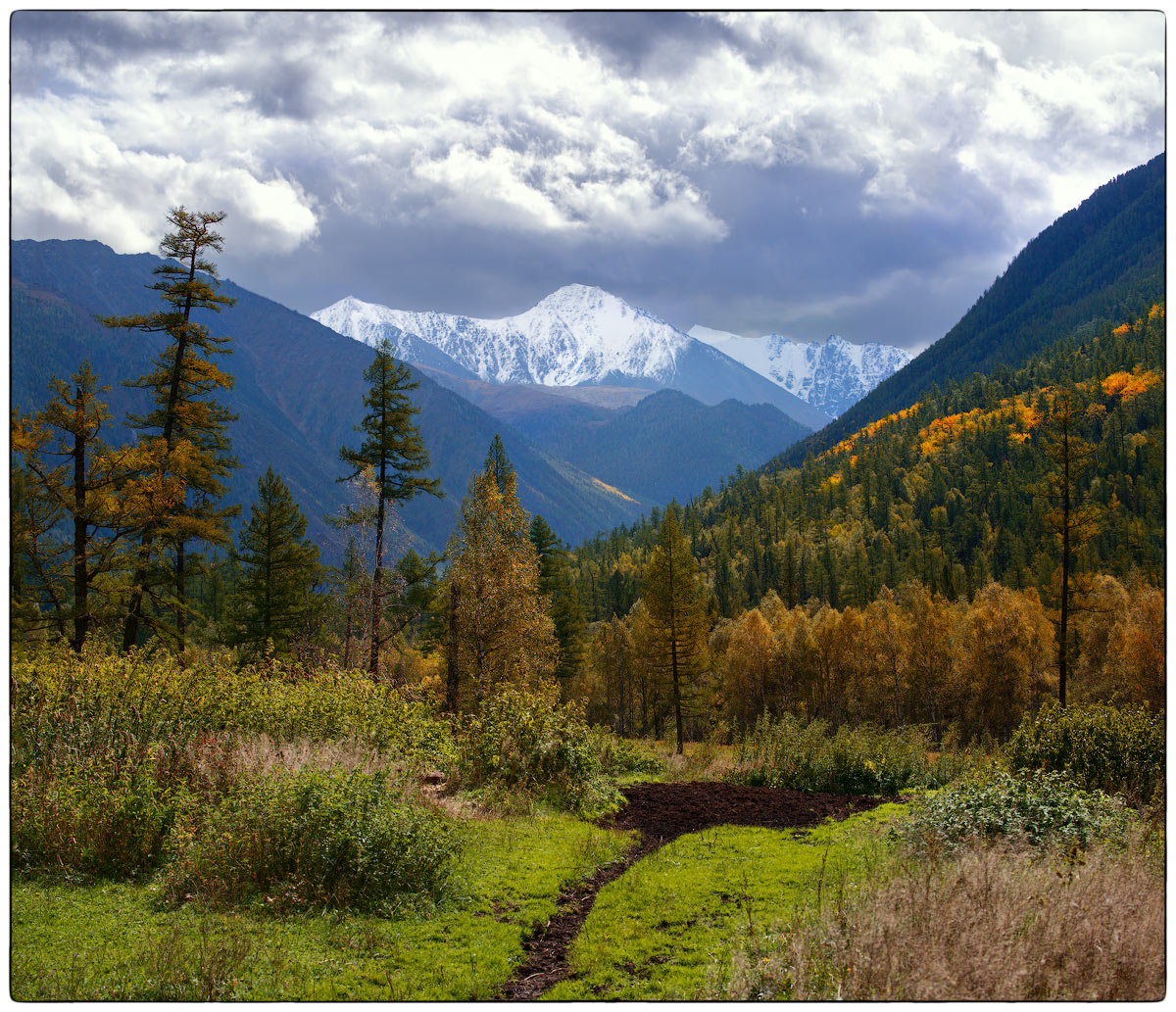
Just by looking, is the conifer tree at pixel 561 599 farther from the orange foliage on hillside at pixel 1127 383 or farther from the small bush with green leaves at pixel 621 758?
the orange foliage on hillside at pixel 1127 383

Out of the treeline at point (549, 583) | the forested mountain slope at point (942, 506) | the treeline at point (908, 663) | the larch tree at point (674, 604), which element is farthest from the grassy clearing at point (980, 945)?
the forested mountain slope at point (942, 506)

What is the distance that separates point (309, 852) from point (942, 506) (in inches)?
5253

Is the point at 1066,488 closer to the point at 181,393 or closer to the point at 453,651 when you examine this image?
the point at 453,651

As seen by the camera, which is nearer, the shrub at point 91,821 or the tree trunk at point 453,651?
Answer: the shrub at point 91,821

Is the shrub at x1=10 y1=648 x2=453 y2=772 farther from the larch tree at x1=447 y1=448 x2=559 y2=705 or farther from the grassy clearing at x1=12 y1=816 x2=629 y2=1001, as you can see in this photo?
the larch tree at x1=447 y1=448 x2=559 y2=705

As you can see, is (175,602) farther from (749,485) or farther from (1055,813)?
(749,485)

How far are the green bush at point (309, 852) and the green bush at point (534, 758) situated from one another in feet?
16.7

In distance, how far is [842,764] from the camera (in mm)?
18469

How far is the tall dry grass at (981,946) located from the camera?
5.56 m

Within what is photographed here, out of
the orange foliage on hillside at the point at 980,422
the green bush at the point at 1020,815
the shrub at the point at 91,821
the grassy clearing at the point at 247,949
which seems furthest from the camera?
the orange foliage on hillside at the point at 980,422

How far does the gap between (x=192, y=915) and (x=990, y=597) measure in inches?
2214

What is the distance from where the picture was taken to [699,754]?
22797 millimetres

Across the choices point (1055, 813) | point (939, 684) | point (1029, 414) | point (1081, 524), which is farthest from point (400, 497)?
point (1029, 414)

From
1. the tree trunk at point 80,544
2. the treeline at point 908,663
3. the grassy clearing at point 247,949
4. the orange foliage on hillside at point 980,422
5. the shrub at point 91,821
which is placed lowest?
the treeline at point 908,663
